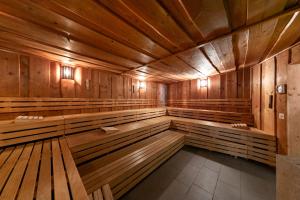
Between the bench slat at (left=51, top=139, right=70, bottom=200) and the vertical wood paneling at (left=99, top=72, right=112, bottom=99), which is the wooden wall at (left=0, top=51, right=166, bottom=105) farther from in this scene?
the bench slat at (left=51, top=139, right=70, bottom=200)

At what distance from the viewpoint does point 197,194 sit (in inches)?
97.0

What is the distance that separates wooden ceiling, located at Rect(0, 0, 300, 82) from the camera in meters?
1.58

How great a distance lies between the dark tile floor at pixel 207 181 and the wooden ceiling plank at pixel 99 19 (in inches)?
133

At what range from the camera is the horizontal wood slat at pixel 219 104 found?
200 inches

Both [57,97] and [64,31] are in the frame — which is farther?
[57,97]

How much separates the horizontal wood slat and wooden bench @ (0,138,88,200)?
6.30 meters

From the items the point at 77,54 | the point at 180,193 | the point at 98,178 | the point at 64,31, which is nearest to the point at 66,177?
the point at 98,178

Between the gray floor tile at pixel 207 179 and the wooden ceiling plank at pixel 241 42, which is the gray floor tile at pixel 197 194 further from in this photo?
the wooden ceiling plank at pixel 241 42

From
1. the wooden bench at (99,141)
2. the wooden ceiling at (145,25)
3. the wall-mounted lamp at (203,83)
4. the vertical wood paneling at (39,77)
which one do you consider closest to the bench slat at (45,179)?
the wooden bench at (99,141)

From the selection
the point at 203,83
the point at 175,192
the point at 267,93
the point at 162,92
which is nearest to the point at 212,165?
the point at 175,192

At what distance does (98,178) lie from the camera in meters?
2.21

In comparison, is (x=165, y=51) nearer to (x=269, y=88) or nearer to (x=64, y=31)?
(x=64, y=31)

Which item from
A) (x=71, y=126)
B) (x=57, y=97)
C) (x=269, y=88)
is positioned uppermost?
(x=269, y=88)

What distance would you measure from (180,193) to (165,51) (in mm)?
3455
